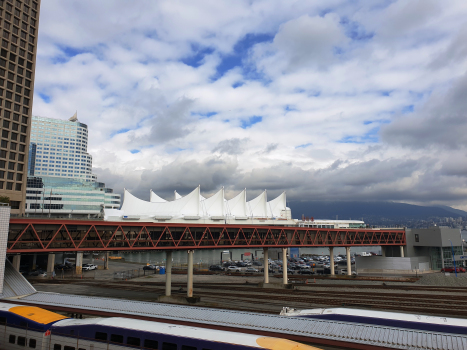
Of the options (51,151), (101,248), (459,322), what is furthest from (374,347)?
(51,151)

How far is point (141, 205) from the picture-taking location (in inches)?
4090

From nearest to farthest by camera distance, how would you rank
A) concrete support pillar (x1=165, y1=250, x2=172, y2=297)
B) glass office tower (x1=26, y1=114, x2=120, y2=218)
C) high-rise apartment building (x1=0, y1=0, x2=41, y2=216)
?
concrete support pillar (x1=165, y1=250, x2=172, y2=297) < high-rise apartment building (x1=0, y1=0, x2=41, y2=216) < glass office tower (x1=26, y1=114, x2=120, y2=218)

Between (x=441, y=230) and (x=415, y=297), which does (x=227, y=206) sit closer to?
(x=441, y=230)

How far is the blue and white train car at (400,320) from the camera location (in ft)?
58.3

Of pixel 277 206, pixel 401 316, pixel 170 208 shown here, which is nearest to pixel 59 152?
pixel 170 208

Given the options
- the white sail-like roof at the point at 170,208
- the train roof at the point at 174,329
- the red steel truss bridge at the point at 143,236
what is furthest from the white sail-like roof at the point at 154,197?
the train roof at the point at 174,329

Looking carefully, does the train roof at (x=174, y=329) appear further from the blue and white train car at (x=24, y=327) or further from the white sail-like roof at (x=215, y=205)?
the white sail-like roof at (x=215, y=205)

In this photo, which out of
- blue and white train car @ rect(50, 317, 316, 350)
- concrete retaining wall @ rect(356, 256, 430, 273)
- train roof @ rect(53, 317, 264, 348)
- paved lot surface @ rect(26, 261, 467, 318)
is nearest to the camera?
blue and white train car @ rect(50, 317, 316, 350)

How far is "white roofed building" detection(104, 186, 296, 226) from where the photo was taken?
9769cm

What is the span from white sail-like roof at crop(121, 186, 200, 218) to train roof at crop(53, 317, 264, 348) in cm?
7936

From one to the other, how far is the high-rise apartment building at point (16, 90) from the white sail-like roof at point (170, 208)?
39.3 m

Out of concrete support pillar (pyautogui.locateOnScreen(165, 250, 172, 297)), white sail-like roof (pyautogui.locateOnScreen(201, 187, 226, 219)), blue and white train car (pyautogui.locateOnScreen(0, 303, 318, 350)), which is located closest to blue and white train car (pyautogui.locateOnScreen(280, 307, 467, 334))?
blue and white train car (pyautogui.locateOnScreen(0, 303, 318, 350))

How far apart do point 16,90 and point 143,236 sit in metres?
48.4

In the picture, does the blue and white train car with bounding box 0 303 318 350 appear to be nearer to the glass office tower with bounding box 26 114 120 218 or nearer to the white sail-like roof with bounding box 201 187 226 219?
the white sail-like roof with bounding box 201 187 226 219
